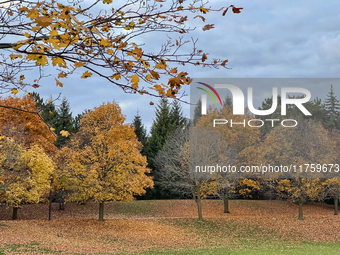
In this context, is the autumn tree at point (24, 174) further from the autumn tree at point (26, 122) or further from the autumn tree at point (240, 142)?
the autumn tree at point (240, 142)

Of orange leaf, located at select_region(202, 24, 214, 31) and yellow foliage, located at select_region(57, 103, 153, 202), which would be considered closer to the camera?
orange leaf, located at select_region(202, 24, 214, 31)

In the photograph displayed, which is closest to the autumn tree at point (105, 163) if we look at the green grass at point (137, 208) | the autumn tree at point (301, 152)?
the autumn tree at point (301, 152)

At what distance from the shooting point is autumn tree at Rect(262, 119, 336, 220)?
20.2m

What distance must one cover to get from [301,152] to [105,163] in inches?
482

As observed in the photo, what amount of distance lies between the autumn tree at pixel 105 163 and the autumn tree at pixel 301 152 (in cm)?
873

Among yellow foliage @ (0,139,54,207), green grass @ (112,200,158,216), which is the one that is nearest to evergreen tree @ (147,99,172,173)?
green grass @ (112,200,158,216)

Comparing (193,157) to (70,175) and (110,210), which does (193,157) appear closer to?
(70,175)

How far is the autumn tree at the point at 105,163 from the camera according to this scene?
16828mm

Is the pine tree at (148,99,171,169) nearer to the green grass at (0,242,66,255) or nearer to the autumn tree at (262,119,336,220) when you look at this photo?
the autumn tree at (262,119,336,220)

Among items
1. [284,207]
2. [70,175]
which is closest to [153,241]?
[70,175]

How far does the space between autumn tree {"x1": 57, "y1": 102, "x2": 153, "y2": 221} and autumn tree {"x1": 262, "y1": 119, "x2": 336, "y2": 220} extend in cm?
873

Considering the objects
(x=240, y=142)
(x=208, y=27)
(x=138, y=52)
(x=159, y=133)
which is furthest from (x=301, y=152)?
(x=138, y=52)

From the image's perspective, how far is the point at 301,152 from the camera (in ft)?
66.9

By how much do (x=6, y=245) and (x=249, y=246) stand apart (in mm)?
9965
